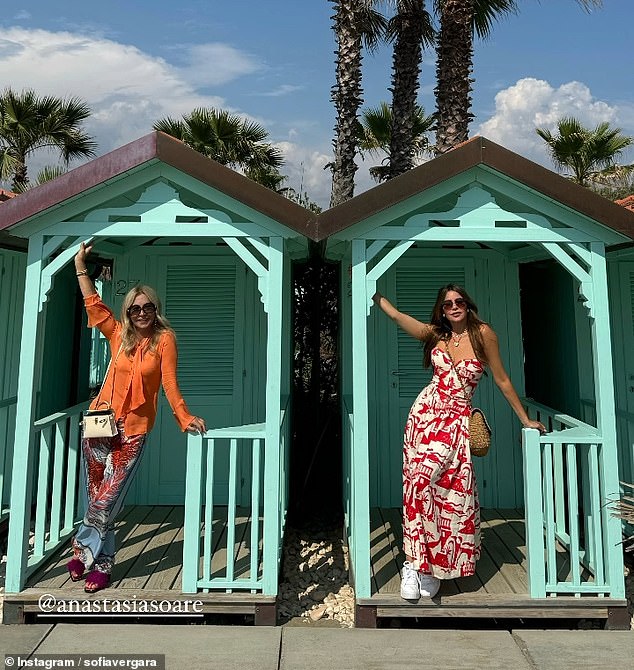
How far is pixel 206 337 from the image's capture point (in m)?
5.15

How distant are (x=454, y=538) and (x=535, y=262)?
2950 millimetres

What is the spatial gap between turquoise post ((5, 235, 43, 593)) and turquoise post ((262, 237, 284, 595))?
1.46 meters

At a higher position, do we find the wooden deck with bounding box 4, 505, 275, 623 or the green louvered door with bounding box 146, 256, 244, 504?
the green louvered door with bounding box 146, 256, 244, 504

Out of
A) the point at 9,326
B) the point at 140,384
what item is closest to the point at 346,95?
the point at 9,326

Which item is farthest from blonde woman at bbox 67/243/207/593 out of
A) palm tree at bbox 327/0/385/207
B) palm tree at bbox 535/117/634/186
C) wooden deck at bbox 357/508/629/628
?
palm tree at bbox 535/117/634/186

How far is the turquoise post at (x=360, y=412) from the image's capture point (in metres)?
3.38

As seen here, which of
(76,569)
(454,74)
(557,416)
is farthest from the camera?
(454,74)

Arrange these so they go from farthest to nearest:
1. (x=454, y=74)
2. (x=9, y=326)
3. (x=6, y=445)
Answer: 1. (x=454, y=74)
2. (x=9, y=326)
3. (x=6, y=445)

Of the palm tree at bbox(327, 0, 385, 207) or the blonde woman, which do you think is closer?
the blonde woman

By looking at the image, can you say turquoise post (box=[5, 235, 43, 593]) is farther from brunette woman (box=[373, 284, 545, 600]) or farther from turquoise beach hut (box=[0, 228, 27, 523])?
brunette woman (box=[373, 284, 545, 600])

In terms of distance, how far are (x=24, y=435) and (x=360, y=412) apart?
2.08 metres

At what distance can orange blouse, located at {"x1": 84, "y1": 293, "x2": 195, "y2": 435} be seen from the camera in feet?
11.1

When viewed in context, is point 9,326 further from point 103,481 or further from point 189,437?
point 189,437

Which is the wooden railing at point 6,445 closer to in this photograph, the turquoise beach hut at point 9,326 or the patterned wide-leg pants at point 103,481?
the turquoise beach hut at point 9,326
